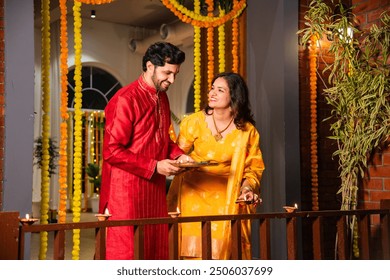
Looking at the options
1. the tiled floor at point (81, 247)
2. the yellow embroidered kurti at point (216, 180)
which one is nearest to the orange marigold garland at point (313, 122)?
the yellow embroidered kurti at point (216, 180)

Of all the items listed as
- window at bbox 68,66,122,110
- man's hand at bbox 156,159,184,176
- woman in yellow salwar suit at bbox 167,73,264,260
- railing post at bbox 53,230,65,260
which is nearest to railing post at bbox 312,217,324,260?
woman in yellow salwar suit at bbox 167,73,264,260

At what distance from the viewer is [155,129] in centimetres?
280

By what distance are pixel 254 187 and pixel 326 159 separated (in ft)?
6.06

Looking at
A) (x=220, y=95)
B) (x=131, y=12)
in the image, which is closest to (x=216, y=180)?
(x=220, y=95)

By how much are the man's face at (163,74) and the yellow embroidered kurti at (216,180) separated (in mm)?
459

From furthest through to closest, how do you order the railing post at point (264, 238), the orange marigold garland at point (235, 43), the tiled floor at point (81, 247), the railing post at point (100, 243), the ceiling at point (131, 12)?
the ceiling at point (131, 12) < the tiled floor at point (81, 247) < the orange marigold garland at point (235, 43) < the railing post at point (264, 238) < the railing post at point (100, 243)

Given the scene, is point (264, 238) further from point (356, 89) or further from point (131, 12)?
point (131, 12)

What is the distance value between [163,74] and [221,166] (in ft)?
2.19

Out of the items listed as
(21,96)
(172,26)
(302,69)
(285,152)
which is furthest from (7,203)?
(172,26)

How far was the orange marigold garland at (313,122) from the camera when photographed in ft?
14.9

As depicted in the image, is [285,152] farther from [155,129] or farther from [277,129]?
[155,129]

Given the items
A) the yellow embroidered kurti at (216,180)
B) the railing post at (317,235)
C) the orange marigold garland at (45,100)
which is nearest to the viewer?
the railing post at (317,235)

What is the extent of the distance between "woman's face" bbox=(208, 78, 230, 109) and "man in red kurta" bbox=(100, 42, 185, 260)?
1.11ft

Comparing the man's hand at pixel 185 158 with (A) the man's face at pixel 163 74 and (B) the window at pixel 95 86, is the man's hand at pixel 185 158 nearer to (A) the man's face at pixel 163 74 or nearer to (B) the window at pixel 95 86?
(A) the man's face at pixel 163 74
